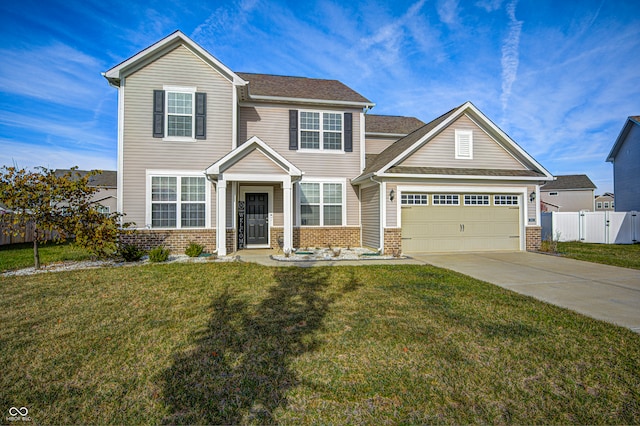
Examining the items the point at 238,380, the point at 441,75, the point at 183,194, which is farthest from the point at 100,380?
the point at 441,75

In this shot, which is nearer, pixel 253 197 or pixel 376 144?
pixel 253 197

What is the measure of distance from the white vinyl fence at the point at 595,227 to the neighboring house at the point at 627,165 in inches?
173

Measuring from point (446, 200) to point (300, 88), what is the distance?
7.97 m

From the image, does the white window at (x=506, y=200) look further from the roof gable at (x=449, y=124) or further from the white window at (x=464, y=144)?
the white window at (x=464, y=144)

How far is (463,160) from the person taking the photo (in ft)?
42.6

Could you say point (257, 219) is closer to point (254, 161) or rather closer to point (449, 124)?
point (254, 161)

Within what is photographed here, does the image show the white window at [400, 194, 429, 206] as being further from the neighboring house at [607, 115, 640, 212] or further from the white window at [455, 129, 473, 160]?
the neighboring house at [607, 115, 640, 212]

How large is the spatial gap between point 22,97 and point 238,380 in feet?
59.5

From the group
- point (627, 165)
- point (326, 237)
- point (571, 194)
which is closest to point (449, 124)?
point (326, 237)

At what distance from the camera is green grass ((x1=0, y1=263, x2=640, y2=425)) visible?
9.01 ft

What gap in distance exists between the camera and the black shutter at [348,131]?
14.0 meters

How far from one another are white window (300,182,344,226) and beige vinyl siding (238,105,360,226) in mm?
355

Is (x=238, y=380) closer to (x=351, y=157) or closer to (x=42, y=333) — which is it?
(x=42, y=333)

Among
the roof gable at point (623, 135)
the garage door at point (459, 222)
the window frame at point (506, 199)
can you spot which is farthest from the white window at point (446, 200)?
the roof gable at point (623, 135)
